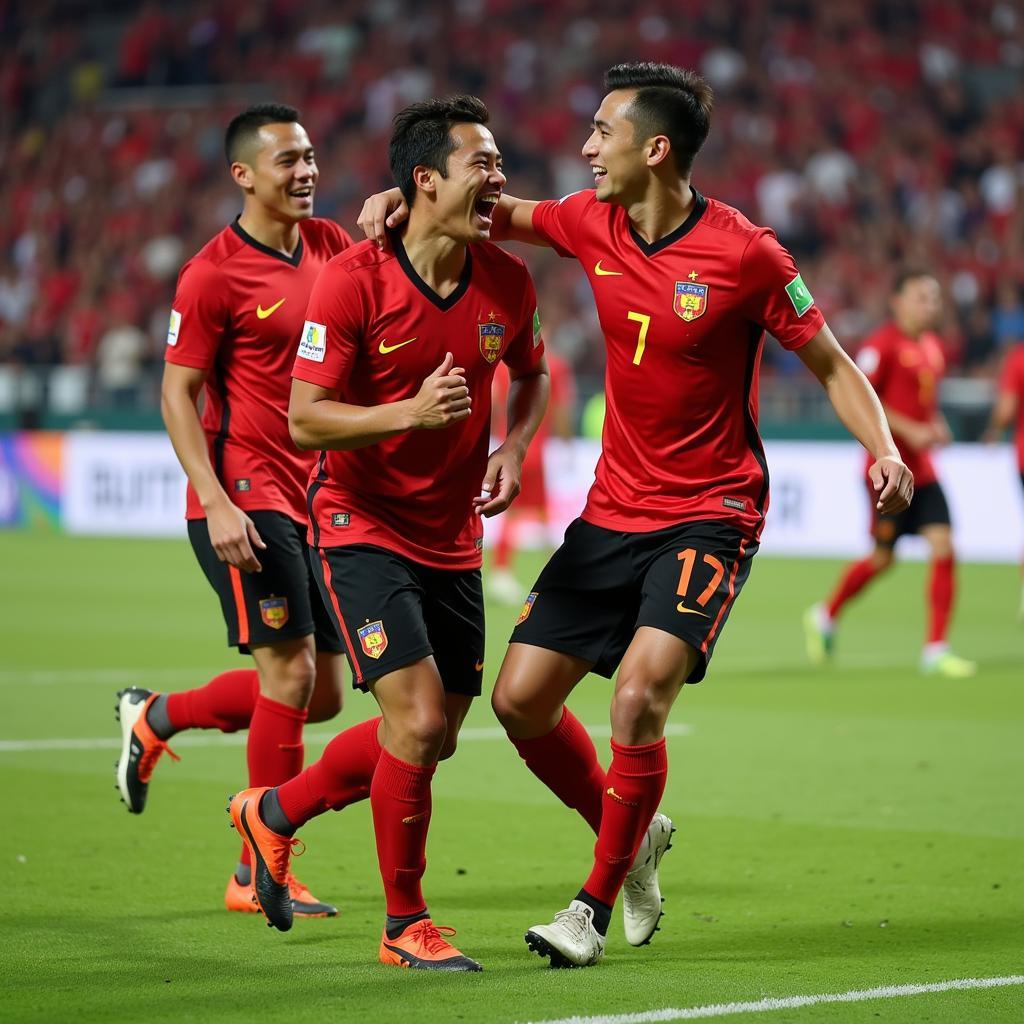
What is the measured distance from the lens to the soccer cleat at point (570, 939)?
5.20m

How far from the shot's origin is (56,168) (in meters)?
33.0

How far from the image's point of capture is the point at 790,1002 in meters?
4.84

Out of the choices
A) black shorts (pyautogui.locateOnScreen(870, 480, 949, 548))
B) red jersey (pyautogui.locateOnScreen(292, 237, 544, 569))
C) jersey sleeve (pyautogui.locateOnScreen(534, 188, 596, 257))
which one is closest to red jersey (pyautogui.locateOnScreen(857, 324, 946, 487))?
black shorts (pyautogui.locateOnScreen(870, 480, 949, 548))

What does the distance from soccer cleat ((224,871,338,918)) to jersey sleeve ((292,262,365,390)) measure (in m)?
1.64

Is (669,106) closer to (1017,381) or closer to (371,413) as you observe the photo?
(371,413)

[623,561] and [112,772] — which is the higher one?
[623,561]

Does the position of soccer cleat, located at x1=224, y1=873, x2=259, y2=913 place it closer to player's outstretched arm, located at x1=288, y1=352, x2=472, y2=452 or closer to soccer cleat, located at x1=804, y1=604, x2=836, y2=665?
player's outstretched arm, located at x1=288, y1=352, x2=472, y2=452

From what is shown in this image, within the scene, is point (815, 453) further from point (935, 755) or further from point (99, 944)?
point (99, 944)

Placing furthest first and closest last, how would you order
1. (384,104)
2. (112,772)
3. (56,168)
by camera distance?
1. (56,168)
2. (384,104)
3. (112,772)

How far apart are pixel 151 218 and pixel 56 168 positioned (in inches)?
127

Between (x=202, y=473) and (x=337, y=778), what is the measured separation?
116 centimetres

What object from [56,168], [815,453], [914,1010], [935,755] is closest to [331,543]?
[914,1010]

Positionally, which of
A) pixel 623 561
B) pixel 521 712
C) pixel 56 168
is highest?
pixel 56 168

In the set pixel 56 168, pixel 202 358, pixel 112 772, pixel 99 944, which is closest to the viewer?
pixel 99 944
